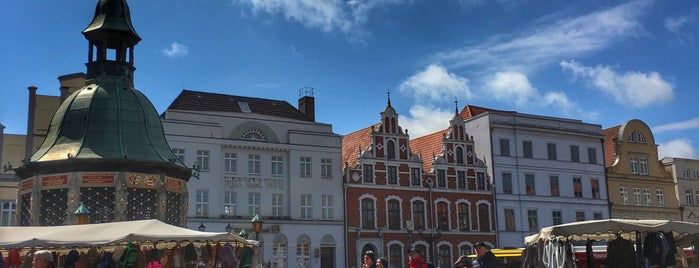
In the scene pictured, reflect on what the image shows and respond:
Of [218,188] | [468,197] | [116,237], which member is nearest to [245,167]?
[218,188]

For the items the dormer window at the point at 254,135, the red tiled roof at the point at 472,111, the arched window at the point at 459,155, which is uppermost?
the red tiled roof at the point at 472,111

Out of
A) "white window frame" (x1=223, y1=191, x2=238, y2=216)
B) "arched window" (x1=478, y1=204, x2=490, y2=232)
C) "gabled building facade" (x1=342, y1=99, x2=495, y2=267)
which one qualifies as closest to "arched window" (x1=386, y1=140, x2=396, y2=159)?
"gabled building facade" (x1=342, y1=99, x2=495, y2=267)

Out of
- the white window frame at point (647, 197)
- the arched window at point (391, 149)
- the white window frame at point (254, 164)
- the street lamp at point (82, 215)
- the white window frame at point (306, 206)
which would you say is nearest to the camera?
the street lamp at point (82, 215)

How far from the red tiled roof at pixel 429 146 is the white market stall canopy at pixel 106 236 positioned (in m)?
34.1

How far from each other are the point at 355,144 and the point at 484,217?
9.67 m

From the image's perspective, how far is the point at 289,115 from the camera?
47531 mm

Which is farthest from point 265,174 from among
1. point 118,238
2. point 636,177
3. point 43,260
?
point 43,260

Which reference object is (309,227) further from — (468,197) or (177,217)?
(177,217)

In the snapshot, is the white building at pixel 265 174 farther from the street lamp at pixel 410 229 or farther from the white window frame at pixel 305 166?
the street lamp at pixel 410 229

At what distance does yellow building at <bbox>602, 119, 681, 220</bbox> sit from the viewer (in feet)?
185

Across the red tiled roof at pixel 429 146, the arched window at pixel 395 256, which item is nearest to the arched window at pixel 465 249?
the arched window at pixel 395 256

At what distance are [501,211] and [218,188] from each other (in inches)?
769

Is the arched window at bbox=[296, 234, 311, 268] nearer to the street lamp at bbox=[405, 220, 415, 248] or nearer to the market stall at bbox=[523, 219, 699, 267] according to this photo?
the street lamp at bbox=[405, 220, 415, 248]

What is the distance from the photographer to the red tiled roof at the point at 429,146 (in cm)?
5200
